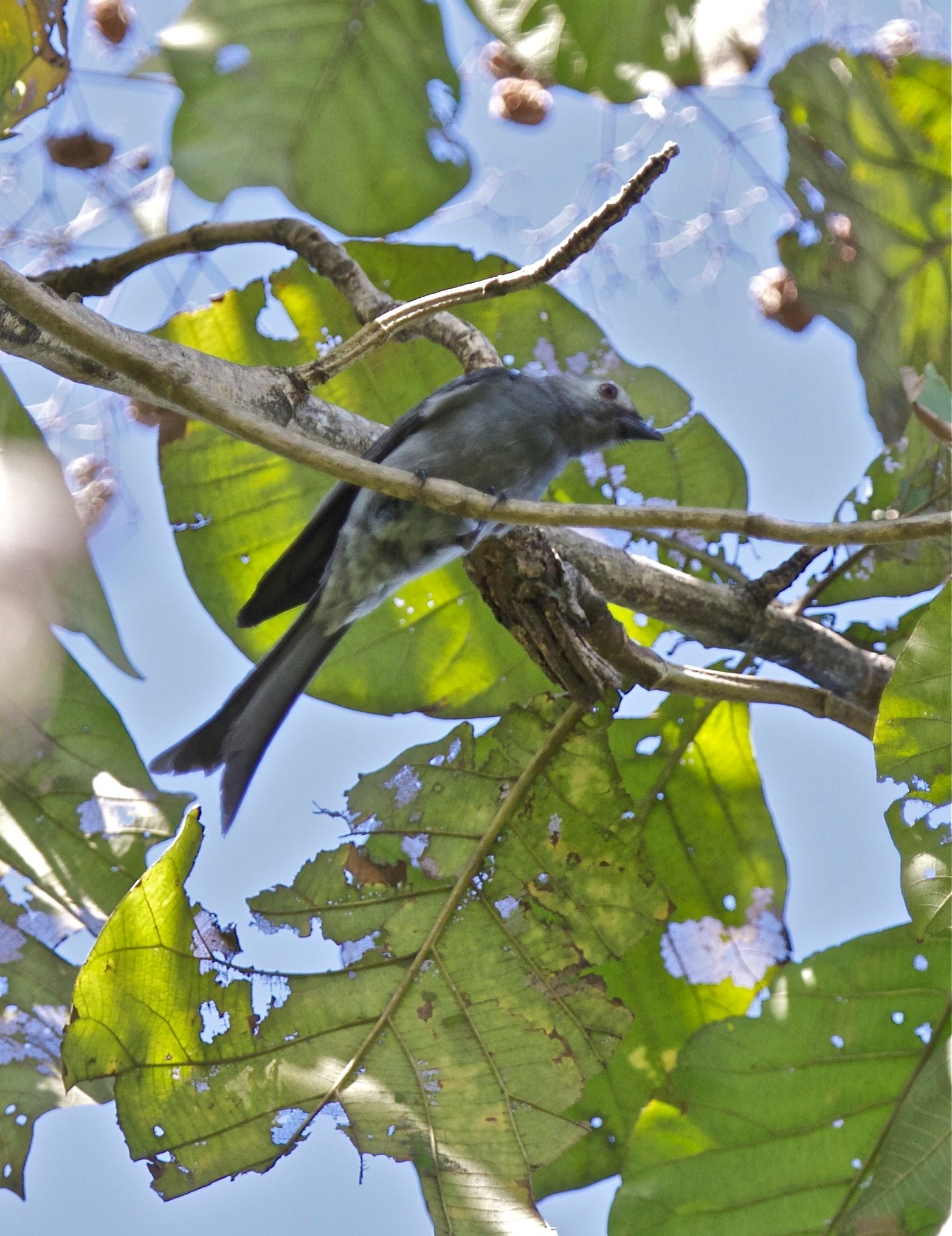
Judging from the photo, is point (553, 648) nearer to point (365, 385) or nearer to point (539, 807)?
point (539, 807)

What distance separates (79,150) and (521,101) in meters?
1.46

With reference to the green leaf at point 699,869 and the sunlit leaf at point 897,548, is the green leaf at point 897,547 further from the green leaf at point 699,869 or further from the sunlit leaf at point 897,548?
the green leaf at point 699,869

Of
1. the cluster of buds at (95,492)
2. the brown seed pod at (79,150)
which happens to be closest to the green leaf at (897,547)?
the cluster of buds at (95,492)

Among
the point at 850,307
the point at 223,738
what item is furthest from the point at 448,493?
the point at 850,307

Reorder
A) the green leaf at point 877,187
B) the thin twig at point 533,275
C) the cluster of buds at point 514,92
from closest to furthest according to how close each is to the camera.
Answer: the thin twig at point 533,275
the green leaf at point 877,187
the cluster of buds at point 514,92

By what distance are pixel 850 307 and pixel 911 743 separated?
169cm

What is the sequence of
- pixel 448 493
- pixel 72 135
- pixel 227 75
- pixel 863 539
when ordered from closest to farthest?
pixel 863 539, pixel 448 493, pixel 227 75, pixel 72 135

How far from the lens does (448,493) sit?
1582 mm

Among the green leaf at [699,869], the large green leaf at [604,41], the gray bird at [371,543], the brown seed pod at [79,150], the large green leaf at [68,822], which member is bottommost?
the green leaf at [699,869]

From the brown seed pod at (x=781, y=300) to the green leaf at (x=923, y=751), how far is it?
6.99 feet

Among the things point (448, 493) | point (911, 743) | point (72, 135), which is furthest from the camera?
point (72, 135)

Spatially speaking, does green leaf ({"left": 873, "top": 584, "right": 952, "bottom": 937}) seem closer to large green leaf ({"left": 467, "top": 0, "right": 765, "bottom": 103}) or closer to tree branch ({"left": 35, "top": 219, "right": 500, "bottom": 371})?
tree branch ({"left": 35, "top": 219, "right": 500, "bottom": 371})

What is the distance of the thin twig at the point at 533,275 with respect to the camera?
1.58m

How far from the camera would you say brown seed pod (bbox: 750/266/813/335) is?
389 cm
